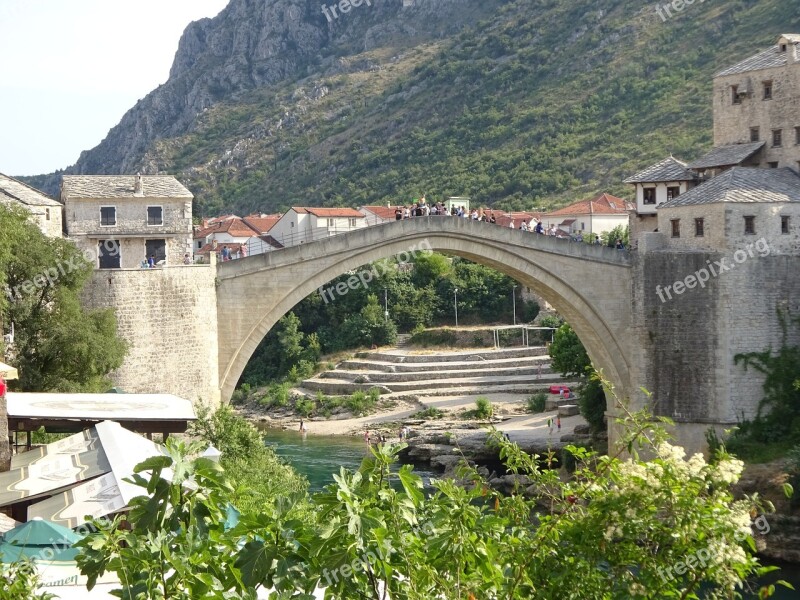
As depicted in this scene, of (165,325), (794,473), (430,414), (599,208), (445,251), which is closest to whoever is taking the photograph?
(165,325)

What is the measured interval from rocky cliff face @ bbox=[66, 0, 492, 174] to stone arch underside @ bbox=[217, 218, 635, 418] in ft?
247

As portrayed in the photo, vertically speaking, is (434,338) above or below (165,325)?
below

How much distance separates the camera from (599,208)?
59.5 m

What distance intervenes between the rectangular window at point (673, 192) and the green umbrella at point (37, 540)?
24.1 meters

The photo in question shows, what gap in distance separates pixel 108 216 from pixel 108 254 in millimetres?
908

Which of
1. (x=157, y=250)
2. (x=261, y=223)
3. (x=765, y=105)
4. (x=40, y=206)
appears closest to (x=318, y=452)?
(x=157, y=250)

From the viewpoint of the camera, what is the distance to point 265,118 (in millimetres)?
103062

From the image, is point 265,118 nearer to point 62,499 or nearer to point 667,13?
point 667,13

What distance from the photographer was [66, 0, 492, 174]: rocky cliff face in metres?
110

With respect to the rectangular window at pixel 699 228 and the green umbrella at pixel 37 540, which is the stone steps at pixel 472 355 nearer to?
the rectangular window at pixel 699 228

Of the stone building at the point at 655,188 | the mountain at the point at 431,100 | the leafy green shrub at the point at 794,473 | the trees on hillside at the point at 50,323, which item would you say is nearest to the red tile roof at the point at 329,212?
the mountain at the point at 431,100

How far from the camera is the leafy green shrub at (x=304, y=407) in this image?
178 feet

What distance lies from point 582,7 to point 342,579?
277ft

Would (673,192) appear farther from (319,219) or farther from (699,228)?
(319,219)
